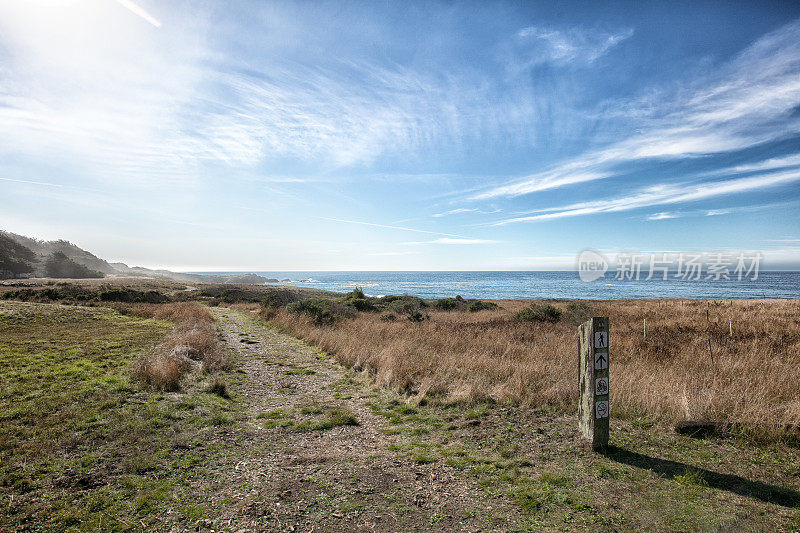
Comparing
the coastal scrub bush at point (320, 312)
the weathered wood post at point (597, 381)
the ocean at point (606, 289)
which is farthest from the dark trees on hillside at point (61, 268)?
the weathered wood post at point (597, 381)

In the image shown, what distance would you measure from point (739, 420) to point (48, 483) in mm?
9605

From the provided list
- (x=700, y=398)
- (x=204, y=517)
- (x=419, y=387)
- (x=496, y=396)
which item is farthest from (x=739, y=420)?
(x=204, y=517)

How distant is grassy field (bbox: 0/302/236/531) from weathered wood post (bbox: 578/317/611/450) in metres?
5.05

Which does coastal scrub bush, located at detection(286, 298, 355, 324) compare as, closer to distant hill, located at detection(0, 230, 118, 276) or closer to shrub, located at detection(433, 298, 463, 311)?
shrub, located at detection(433, 298, 463, 311)

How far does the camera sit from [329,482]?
4.42 m

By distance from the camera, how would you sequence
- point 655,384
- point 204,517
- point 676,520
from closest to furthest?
point 676,520 → point 204,517 → point 655,384

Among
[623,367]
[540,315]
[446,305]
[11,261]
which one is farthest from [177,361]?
[11,261]

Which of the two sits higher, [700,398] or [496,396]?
[700,398]

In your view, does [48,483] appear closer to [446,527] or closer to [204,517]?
[204,517]

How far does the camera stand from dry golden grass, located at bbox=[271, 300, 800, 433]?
6034 millimetres

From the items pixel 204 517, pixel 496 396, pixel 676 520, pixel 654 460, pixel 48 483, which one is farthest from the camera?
pixel 496 396

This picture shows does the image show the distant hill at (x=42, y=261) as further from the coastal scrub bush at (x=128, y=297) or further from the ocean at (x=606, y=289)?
the ocean at (x=606, y=289)

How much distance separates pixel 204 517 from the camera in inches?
147

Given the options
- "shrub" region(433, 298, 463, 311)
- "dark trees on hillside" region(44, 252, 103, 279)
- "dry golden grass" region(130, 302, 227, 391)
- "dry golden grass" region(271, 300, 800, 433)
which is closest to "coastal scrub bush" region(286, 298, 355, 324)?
"dry golden grass" region(271, 300, 800, 433)
